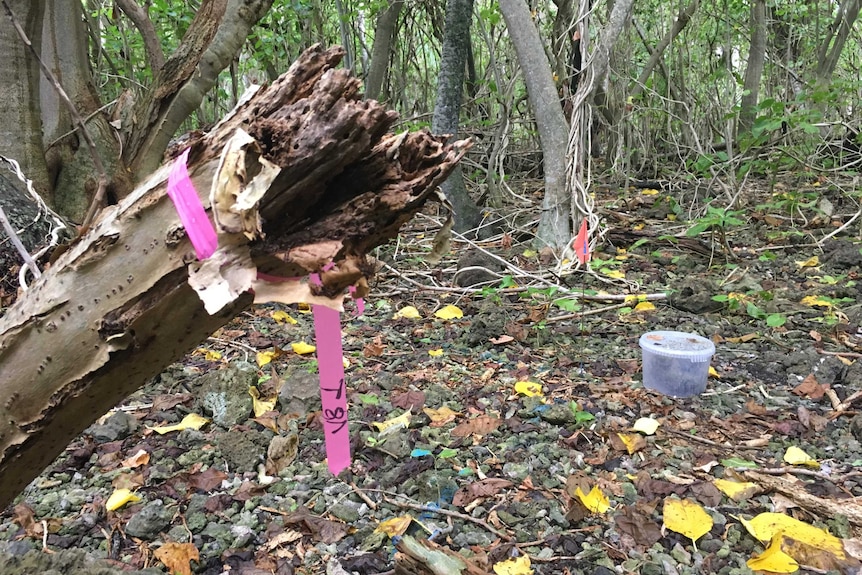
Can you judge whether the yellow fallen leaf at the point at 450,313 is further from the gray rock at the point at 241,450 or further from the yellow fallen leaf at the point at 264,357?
the gray rock at the point at 241,450

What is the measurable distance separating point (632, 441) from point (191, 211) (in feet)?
4.81

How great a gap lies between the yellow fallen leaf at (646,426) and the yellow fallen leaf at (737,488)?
0.27 meters

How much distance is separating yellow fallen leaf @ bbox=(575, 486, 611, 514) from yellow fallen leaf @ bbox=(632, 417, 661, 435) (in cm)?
37

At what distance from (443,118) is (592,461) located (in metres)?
2.84

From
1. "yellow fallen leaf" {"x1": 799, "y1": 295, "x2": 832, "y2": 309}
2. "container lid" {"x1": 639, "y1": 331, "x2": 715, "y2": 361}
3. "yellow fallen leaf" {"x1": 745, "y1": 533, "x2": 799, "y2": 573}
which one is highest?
"container lid" {"x1": 639, "y1": 331, "x2": 715, "y2": 361}

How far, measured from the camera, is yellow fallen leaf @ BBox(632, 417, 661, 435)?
5.97ft

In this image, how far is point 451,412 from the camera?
6.37 feet

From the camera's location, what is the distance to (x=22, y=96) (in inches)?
106

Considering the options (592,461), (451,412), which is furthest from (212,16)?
(592,461)

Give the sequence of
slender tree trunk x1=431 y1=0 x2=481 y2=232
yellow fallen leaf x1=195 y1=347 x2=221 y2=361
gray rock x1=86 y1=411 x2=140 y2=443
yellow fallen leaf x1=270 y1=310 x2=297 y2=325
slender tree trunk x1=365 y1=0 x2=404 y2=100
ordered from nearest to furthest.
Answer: gray rock x1=86 y1=411 x2=140 y2=443 < yellow fallen leaf x1=195 y1=347 x2=221 y2=361 < yellow fallen leaf x1=270 y1=310 x2=297 y2=325 < slender tree trunk x1=431 y1=0 x2=481 y2=232 < slender tree trunk x1=365 y1=0 x2=404 y2=100

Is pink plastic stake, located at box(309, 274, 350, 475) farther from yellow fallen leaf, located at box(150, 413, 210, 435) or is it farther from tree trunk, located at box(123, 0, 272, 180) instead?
tree trunk, located at box(123, 0, 272, 180)

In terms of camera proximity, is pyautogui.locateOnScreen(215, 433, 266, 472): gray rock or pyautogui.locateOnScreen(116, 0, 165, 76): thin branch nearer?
pyautogui.locateOnScreen(215, 433, 266, 472): gray rock

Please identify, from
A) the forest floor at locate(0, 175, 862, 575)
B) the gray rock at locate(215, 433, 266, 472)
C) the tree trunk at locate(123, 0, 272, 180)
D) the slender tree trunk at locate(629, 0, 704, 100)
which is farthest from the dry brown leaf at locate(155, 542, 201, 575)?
the slender tree trunk at locate(629, 0, 704, 100)

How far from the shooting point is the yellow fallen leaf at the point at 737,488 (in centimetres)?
151
